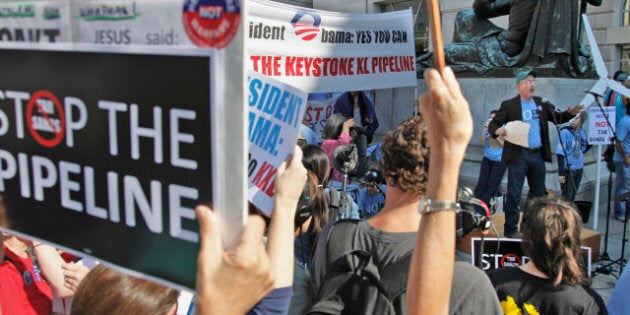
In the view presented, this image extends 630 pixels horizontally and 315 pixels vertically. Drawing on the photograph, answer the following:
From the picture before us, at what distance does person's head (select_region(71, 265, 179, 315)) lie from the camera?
1329 mm

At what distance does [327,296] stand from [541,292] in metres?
1.10

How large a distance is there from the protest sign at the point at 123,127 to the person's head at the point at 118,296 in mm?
99

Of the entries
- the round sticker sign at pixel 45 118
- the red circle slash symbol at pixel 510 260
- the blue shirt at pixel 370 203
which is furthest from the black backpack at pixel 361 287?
the blue shirt at pixel 370 203

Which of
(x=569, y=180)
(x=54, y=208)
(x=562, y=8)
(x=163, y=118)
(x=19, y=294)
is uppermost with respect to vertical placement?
(x=562, y=8)

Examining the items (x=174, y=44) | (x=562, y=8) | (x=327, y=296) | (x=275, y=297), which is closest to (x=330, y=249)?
(x=327, y=296)

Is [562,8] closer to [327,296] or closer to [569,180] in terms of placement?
[569,180]

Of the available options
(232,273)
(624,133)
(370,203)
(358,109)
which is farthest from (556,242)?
(624,133)

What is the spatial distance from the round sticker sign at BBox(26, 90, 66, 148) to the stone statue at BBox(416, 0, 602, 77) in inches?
320

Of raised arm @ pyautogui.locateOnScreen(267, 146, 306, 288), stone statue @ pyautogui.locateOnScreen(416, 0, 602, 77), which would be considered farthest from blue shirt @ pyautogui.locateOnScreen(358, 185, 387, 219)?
stone statue @ pyautogui.locateOnScreen(416, 0, 602, 77)

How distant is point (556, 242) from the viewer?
7.50ft

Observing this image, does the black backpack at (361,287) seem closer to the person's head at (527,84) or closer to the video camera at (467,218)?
the video camera at (467,218)

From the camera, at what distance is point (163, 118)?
1148mm

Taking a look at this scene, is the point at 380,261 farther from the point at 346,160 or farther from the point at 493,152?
the point at 493,152

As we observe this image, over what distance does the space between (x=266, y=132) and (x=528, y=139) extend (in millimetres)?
4671
